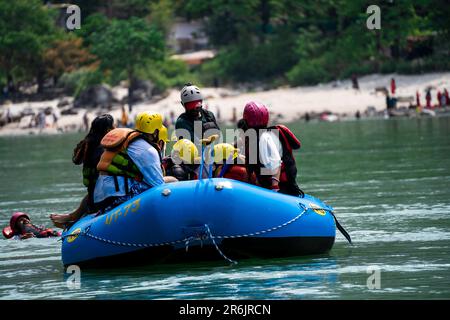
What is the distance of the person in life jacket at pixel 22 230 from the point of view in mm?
16734

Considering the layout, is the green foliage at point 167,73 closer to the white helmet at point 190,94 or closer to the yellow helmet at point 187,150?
the white helmet at point 190,94

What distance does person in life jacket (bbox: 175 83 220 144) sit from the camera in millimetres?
14562

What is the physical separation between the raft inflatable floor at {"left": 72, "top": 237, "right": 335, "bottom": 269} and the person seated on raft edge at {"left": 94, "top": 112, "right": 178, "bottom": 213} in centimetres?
65

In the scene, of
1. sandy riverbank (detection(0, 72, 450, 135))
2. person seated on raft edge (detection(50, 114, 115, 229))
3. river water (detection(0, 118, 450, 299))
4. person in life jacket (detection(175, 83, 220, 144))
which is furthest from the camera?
sandy riverbank (detection(0, 72, 450, 135))

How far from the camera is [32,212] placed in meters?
20.3

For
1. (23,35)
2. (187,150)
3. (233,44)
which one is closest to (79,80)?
(23,35)

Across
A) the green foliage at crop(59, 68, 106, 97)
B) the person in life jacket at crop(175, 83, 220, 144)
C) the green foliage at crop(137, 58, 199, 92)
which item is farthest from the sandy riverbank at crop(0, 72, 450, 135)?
the person in life jacket at crop(175, 83, 220, 144)

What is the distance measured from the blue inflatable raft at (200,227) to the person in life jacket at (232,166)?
457 millimetres

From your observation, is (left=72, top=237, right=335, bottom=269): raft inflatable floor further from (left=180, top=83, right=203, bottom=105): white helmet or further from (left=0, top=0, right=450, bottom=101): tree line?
(left=0, top=0, right=450, bottom=101): tree line

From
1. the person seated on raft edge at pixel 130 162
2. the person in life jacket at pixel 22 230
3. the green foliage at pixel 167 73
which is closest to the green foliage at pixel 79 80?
the green foliage at pixel 167 73
